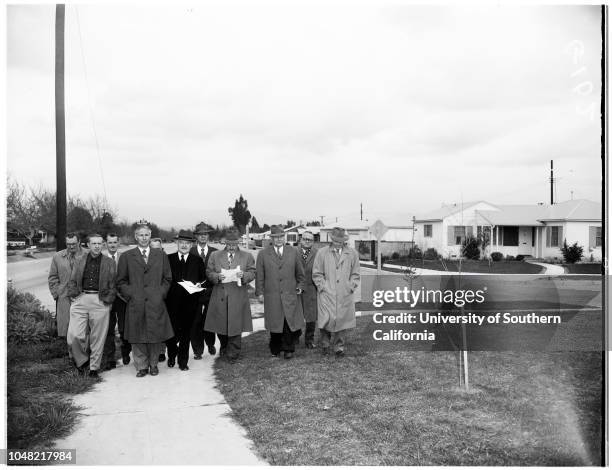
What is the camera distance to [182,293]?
6844 mm

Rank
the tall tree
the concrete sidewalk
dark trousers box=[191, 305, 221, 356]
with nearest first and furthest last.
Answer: the concrete sidewalk < the tall tree < dark trousers box=[191, 305, 221, 356]

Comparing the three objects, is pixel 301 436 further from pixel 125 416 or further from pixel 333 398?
pixel 125 416

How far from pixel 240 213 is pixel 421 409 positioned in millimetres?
2691

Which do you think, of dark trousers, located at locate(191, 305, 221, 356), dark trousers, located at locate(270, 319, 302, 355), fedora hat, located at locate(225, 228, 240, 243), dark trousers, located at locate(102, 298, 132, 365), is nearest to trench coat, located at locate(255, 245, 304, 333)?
dark trousers, located at locate(270, 319, 302, 355)

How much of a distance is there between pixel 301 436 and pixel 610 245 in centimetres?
259

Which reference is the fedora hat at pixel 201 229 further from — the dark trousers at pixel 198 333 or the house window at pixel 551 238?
the house window at pixel 551 238

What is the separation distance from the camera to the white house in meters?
4.32

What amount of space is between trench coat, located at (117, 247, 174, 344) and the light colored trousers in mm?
267

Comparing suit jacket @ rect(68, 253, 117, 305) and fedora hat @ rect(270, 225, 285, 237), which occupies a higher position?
fedora hat @ rect(270, 225, 285, 237)

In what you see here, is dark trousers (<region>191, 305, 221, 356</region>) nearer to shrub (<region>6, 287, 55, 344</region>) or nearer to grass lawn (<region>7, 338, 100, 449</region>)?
grass lawn (<region>7, 338, 100, 449</region>)

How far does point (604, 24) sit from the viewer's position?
3.76 metres

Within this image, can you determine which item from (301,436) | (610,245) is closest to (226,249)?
(301,436)

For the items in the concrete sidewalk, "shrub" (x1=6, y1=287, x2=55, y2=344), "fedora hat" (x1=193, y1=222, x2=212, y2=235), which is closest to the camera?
the concrete sidewalk

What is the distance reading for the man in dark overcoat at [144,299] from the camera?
6125 millimetres
